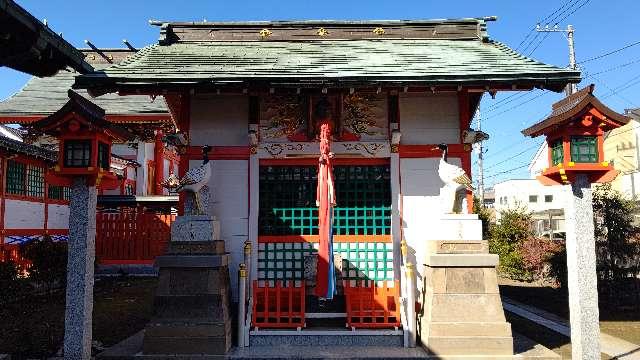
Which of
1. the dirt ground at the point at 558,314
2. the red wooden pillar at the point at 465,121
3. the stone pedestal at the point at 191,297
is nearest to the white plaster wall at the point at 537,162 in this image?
the dirt ground at the point at 558,314

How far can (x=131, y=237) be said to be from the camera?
1964cm

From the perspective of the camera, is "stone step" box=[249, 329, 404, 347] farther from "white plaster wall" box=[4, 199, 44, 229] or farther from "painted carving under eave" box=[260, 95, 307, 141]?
"white plaster wall" box=[4, 199, 44, 229]

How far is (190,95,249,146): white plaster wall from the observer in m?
9.39

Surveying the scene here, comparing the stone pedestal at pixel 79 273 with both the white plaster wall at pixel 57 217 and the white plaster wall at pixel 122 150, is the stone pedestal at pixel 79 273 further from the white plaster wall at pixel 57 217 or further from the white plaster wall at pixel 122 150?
the white plaster wall at pixel 122 150

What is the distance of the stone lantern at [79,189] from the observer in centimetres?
692

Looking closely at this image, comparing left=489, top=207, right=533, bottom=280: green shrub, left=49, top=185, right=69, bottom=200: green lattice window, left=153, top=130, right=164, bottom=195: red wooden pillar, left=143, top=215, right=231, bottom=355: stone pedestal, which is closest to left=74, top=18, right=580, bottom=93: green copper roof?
left=143, top=215, right=231, bottom=355: stone pedestal

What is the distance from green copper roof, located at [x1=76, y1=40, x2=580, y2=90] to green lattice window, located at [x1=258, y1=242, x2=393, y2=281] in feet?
11.1

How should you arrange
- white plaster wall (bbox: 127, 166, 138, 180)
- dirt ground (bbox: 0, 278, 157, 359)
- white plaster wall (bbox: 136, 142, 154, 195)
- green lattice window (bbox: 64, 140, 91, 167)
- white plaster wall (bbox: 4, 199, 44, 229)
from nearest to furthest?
1. green lattice window (bbox: 64, 140, 91, 167)
2. dirt ground (bbox: 0, 278, 157, 359)
3. white plaster wall (bbox: 4, 199, 44, 229)
4. white plaster wall (bbox: 136, 142, 154, 195)
5. white plaster wall (bbox: 127, 166, 138, 180)

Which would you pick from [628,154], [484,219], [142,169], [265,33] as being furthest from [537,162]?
[265,33]

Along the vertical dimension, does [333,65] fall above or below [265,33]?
below

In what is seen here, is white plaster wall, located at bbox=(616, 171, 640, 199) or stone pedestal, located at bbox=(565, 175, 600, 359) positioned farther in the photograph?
white plaster wall, located at bbox=(616, 171, 640, 199)

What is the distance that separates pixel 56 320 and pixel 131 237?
9139 millimetres

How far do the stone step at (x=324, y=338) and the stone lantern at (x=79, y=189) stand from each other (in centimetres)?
284

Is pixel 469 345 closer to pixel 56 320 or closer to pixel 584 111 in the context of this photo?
pixel 584 111
